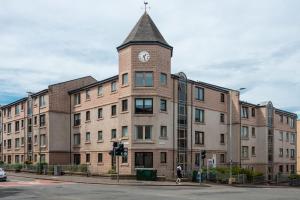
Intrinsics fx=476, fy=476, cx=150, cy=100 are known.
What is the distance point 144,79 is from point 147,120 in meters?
3.99

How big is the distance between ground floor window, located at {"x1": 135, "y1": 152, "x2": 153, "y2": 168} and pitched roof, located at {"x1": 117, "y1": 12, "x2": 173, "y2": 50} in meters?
10.8

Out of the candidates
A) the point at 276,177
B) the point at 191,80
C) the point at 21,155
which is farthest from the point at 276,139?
the point at 21,155

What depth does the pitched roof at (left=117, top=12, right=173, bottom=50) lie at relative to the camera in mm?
46500

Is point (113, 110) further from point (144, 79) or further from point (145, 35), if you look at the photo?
point (145, 35)

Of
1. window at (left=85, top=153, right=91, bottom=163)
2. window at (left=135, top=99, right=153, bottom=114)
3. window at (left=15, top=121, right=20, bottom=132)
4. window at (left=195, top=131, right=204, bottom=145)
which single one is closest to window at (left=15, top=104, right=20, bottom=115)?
window at (left=15, top=121, right=20, bottom=132)

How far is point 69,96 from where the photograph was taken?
59906 millimetres

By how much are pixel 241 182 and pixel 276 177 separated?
50.5 feet

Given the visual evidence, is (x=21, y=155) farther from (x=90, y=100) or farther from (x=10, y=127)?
(x=90, y=100)

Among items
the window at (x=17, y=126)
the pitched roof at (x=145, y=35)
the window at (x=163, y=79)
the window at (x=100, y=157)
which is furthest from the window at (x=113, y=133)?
the window at (x=17, y=126)

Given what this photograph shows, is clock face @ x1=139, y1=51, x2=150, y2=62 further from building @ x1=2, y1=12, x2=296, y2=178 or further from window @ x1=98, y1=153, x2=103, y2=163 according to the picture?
window @ x1=98, y1=153, x2=103, y2=163

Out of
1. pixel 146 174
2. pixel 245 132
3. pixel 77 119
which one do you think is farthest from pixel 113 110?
pixel 245 132

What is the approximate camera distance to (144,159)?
45.9m

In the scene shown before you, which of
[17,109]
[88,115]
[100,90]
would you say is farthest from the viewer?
[17,109]

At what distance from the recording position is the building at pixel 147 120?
151ft
